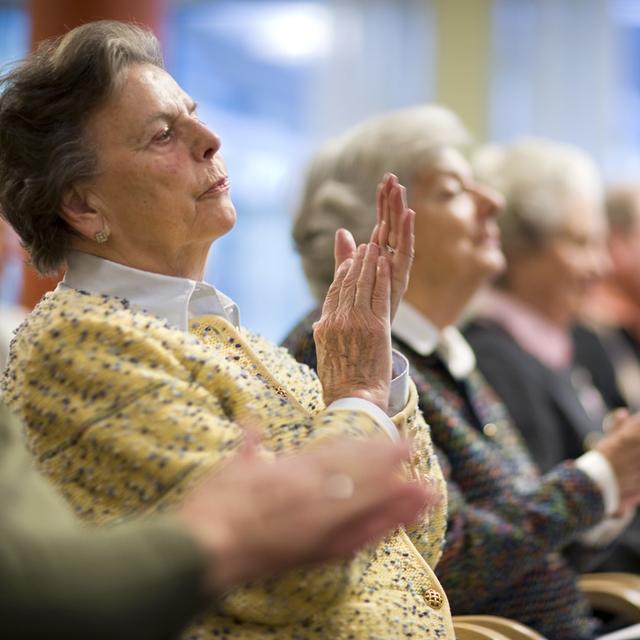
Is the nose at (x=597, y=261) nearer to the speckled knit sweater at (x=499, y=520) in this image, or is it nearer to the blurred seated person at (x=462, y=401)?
the blurred seated person at (x=462, y=401)

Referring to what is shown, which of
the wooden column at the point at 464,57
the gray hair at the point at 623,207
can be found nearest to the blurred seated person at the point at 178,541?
the gray hair at the point at 623,207

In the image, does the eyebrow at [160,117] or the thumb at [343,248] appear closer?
the eyebrow at [160,117]

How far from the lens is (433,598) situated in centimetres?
143

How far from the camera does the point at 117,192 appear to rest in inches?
54.9

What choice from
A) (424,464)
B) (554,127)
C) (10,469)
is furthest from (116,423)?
(554,127)

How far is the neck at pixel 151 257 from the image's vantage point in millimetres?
1406

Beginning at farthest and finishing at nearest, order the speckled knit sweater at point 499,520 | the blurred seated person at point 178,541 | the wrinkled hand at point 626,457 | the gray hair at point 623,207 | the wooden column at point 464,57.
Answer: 1. the wooden column at point 464,57
2. the gray hair at point 623,207
3. the wrinkled hand at point 626,457
4. the speckled knit sweater at point 499,520
5. the blurred seated person at point 178,541

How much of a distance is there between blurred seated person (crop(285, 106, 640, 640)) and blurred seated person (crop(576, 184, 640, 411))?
150cm

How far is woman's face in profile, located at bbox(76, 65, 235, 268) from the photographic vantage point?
138 cm

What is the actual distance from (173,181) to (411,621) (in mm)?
617

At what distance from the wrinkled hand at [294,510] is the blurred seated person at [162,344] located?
0.14 metres

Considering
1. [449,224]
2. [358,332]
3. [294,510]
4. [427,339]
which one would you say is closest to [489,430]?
[427,339]

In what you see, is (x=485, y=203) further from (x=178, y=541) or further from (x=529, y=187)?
(x=178, y=541)

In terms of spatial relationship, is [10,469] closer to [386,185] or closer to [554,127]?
[386,185]
